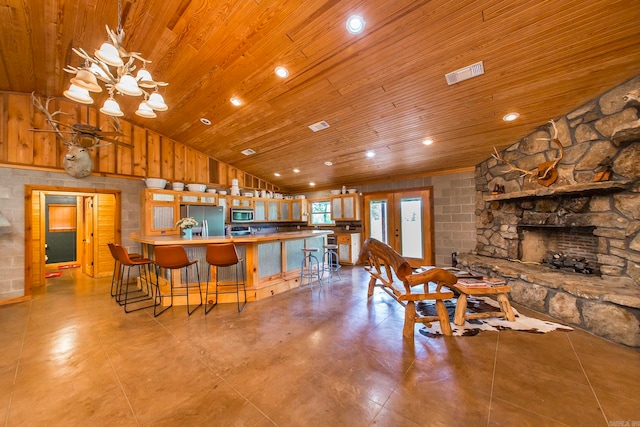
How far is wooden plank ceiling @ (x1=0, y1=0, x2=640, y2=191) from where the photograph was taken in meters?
2.22

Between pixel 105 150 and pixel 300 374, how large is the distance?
225 inches

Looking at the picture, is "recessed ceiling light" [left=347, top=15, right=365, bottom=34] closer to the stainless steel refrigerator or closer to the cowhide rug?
the cowhide rug

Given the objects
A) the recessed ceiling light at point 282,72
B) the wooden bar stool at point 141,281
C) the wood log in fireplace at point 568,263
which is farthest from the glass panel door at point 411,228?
the wooden bar stool at point 141,281

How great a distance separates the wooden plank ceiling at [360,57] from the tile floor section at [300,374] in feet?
9.53

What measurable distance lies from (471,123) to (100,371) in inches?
208

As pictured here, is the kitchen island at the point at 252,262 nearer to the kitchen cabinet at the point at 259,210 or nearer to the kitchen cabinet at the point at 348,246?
the kitchen cabinet at the point at 348,246

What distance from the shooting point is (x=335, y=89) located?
3256 mm

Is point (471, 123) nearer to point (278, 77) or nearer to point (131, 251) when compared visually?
point (278, 77)

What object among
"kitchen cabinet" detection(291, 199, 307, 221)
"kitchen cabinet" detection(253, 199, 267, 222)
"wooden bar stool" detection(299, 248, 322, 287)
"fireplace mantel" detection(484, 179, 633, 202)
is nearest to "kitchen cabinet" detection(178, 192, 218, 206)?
"kitchen cabinet" detection(253, 199, 267, 222)

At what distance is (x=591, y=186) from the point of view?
2.91m

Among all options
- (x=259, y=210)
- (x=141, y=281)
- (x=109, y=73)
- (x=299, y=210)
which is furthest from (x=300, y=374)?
(x=299, y=210)

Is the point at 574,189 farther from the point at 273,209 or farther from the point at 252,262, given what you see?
the point at 273,209

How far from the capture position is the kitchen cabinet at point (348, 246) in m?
6.60

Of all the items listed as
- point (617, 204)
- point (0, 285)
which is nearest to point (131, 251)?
point (0, 285)
